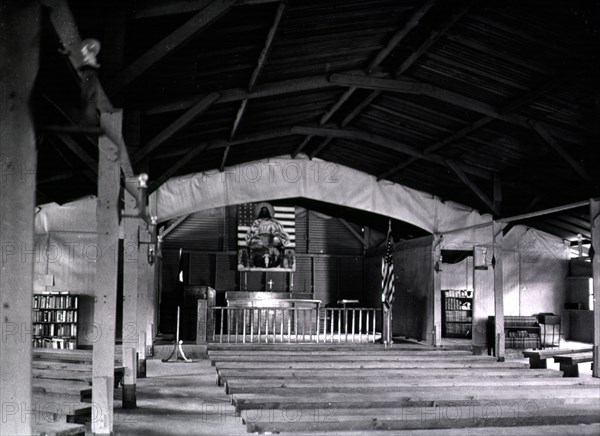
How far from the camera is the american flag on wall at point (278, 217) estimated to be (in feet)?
62.0

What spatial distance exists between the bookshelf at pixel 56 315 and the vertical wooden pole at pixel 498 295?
990 cm

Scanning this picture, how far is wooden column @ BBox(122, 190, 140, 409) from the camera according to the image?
8148 millimetres

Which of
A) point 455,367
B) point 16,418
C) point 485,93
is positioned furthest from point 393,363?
point 16,418

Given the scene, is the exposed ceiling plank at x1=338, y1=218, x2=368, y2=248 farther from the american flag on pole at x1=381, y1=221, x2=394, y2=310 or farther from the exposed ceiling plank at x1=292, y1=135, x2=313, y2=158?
the american flag on pole at x1=381, y1=221, x2=394, y2=310

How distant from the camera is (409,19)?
8055 mm

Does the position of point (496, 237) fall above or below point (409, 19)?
below

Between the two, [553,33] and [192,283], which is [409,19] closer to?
[553,33]

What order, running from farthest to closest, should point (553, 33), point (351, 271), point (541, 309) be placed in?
point (351, 271)
point (541, 309)
point (553, 33)

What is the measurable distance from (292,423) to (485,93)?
22.6ft

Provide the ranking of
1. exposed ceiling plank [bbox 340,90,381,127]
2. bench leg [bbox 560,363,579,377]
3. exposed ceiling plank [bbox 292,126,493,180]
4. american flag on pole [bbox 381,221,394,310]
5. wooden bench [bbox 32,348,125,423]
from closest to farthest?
wooden bench [bbox 32,348,125,423]
bench leg [bbox 560,363,579,377]
exposed ceiling plank [bbox 340,90,381,127]
exposed ceiling plank [bbox 292,126,493,180]
american flag on pole [bbox 381,221,394,310]

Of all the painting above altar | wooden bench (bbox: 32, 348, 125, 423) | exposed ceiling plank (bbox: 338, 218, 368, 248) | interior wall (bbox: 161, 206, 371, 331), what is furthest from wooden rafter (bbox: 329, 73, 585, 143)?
exposed ceiling plank (bbox: 338, 218, 368, 248)

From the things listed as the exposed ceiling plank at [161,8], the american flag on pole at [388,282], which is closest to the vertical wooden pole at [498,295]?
the american flag on pole at [388,282]

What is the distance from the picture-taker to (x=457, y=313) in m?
18.0

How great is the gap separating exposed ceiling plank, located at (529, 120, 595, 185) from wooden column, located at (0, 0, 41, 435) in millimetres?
8692
